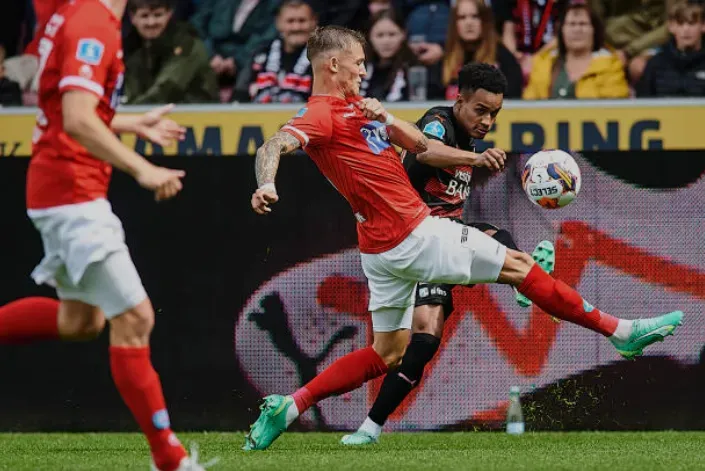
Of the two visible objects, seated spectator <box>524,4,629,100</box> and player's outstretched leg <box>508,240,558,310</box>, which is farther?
seated spectator <box>524,4,629,100</box>

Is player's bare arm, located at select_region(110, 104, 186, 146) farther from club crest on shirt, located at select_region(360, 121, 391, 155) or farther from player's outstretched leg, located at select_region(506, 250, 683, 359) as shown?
player's outstretched leg, located at select_region(506, 250, 683, 359)

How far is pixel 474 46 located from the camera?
1142 centimetres

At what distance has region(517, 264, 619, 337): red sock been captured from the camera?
6828 mm

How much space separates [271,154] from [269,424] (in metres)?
1.55

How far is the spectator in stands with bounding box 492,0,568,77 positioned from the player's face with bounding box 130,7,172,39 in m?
3.11

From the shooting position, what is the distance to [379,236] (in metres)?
6.84

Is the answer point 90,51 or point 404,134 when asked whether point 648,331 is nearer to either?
point 404,134

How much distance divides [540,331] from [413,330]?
1178 millimetres

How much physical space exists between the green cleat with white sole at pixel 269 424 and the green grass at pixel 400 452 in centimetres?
12

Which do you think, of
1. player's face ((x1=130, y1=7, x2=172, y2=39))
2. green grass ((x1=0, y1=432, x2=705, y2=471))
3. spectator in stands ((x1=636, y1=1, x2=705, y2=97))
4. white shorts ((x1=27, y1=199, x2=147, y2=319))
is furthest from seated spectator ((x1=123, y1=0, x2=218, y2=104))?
white shorts ((x1=27, y1=199, x2=147, y2=319))

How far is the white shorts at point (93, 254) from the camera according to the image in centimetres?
508

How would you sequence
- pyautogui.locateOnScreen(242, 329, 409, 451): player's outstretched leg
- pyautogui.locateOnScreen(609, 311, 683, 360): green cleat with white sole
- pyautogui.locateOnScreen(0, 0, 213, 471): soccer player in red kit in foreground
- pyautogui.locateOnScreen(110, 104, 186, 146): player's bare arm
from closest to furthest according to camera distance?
pyautogui.locateOnScreen(0, 0, 213, 471): soccer player in red kit in foreground, pyautogui.locateOnScreen(110, 104, 186, 146): player's bare arm, pyautogui.locateOnScreen(609, 311, 683, 360): green cleat with white sole, pyautogui.locateOnScreen(242, 329, 409, 451): player's outstretched leg

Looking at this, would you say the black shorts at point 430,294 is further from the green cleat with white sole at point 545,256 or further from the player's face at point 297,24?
the player's face at point 297,24

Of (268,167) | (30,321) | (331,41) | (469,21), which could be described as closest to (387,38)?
(469,21)
